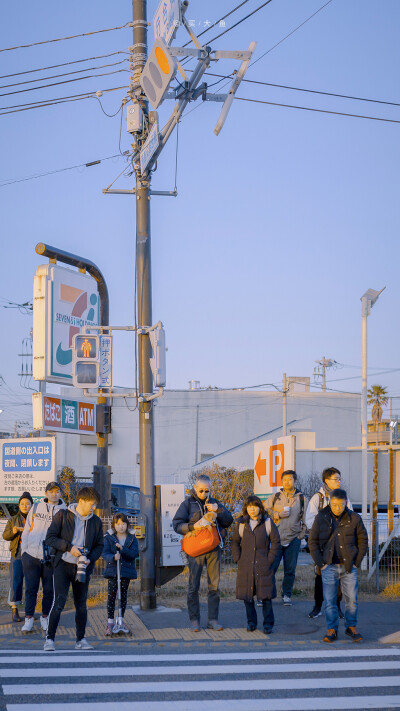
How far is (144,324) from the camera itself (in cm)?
1124

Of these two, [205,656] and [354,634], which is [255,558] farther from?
[205,656]

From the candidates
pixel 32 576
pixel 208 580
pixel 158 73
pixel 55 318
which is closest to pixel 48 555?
pixel 32 576

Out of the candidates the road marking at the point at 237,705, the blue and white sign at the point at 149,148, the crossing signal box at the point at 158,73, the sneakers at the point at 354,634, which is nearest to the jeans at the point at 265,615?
the sneakers at the point at 354,634

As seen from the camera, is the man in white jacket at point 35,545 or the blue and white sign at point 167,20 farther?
the blue and white sign at point 167,20

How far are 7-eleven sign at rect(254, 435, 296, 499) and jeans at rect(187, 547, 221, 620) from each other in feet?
8.75

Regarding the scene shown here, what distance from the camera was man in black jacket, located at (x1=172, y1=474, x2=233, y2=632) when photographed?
30.7ft

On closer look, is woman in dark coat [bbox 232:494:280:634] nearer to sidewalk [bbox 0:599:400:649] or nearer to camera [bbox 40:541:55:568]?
sidewalk [bbox 0:599:400:649]

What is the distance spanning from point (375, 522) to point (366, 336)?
18.1ft

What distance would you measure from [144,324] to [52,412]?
214 cm

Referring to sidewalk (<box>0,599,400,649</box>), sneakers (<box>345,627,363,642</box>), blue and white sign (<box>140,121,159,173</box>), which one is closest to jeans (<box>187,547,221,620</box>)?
sidewalk (<box>0,599,400,649</box>)

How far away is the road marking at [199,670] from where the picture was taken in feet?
23.2

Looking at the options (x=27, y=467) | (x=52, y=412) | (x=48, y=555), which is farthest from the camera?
(x=27, y=467)

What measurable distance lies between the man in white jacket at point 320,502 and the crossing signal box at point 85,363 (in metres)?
3.29

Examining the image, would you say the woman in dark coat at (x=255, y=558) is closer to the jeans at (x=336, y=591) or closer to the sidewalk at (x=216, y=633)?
the sidewalk at (x=216, y=633)
